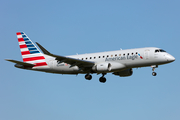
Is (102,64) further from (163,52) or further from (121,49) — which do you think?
(163,52)

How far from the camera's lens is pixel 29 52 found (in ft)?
172

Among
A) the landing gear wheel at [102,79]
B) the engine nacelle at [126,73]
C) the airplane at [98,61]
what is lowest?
the landing gear wheel at [102,79]

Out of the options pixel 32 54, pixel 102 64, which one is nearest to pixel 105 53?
pixel 102 64

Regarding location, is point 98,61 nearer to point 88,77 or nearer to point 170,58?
point 88,77

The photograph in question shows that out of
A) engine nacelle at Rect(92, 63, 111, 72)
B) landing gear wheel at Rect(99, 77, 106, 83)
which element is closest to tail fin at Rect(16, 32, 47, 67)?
landing gear wheel at Rect(99, 77, 106, 83)

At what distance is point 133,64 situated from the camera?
148 ft

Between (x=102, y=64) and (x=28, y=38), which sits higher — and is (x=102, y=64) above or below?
below

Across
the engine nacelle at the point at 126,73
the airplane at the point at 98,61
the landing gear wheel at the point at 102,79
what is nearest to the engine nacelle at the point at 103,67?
the airplane at the point at 98,61

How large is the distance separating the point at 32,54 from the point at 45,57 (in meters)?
2.43

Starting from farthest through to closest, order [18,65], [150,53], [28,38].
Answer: [28,38] → [18,65] → [150,53]

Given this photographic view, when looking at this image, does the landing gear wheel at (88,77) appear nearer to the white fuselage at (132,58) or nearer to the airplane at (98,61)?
the airplane at (98,61)

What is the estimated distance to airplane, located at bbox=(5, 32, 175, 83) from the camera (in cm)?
4484

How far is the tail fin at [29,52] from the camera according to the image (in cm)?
5119

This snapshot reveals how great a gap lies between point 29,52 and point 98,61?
12.5 meters
